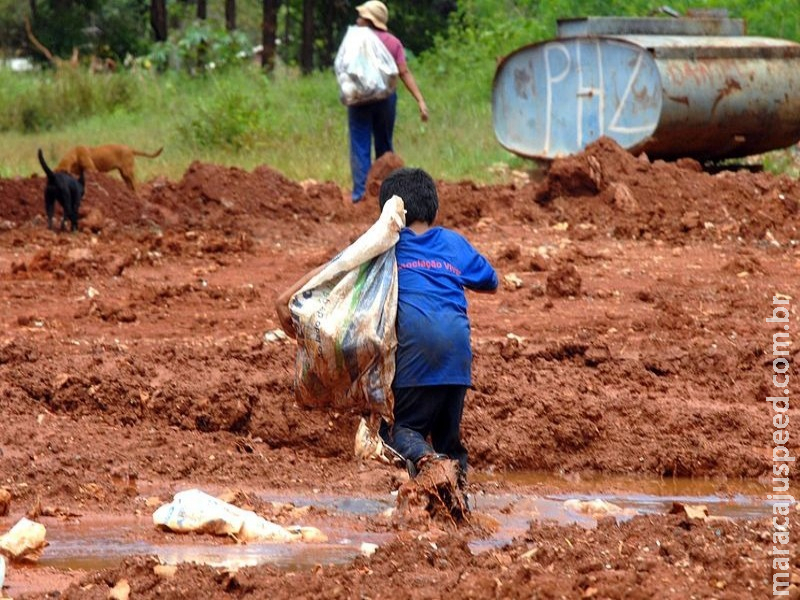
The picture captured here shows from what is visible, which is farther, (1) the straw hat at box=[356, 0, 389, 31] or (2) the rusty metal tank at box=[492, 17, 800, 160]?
(2) the rusty metal tank at box=[492, 17, 800, 160]

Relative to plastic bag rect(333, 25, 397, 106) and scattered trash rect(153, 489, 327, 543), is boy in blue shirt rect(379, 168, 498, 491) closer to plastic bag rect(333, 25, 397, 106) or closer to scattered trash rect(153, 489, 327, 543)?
scattered trash rect(153, 489, 327, 543)

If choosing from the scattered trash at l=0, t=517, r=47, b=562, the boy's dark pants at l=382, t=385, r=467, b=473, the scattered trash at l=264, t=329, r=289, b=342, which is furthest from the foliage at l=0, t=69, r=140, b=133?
the scattered trash at l=0, t=517, r=47, b=562

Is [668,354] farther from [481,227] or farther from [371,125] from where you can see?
[371,125]

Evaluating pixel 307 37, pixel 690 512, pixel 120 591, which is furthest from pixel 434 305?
pixel 307 37

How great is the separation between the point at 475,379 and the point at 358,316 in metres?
1.95

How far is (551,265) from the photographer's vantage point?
34.1 feet

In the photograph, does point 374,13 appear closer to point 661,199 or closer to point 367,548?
point 661,199

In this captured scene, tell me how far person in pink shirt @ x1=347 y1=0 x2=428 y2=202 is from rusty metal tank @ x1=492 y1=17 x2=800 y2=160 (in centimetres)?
256

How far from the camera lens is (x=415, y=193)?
5285mm

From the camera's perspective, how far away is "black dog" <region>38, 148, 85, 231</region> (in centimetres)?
1226

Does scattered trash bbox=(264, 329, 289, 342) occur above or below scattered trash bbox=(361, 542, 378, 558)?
below

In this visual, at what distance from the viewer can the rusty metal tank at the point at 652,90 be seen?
1472 cm

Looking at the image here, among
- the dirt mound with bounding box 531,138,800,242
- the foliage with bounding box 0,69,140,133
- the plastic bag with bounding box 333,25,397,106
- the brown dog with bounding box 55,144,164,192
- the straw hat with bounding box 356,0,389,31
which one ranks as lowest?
the foliage with bounding box 0,69,140,133

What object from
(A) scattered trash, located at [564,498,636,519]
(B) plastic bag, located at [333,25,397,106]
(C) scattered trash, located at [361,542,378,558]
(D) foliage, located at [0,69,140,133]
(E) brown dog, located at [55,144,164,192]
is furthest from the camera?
(D) foliage, located at [0,69,140,133]
